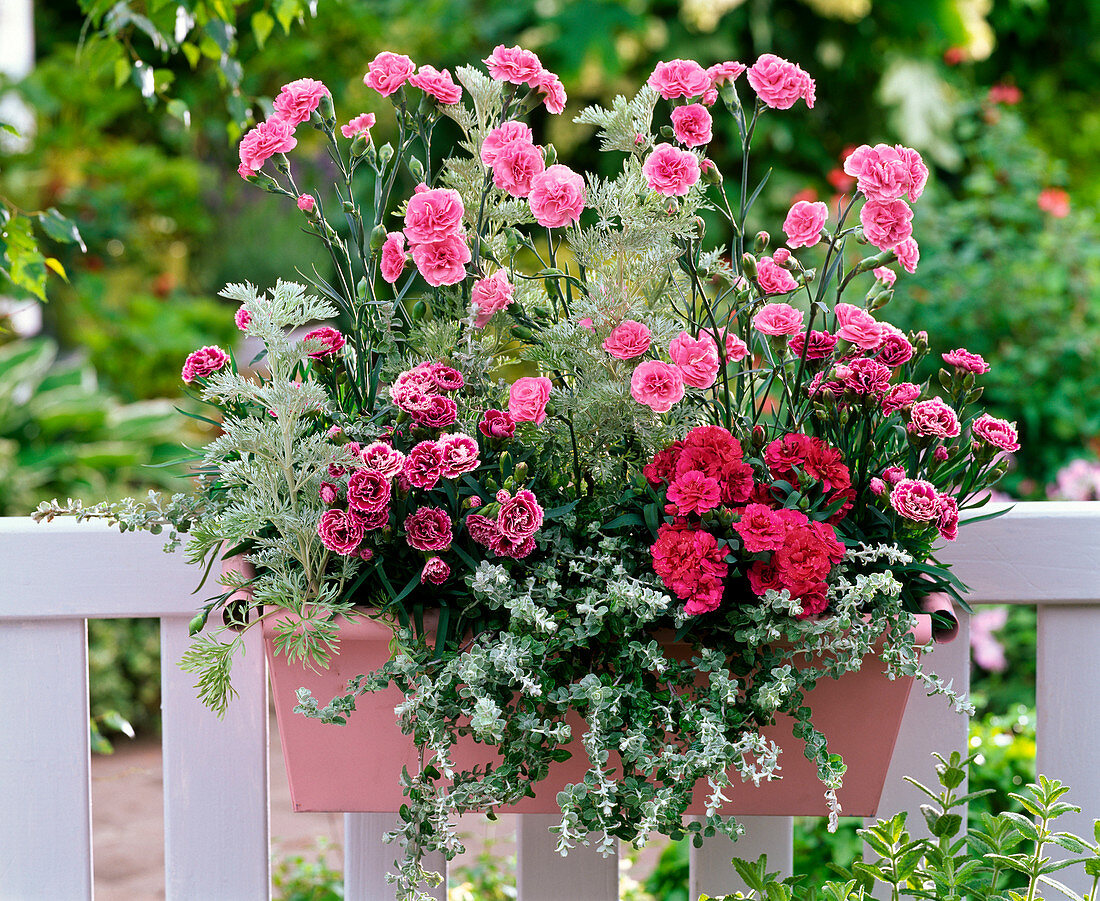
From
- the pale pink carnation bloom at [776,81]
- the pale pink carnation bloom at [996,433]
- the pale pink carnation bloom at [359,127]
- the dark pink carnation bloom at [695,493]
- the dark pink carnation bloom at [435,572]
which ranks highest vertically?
the pale pink carnation bloom at [776,81]

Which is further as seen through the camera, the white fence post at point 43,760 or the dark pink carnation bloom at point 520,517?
the white fence post at point 43,760

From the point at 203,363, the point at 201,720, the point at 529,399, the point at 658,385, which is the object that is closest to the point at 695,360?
the point at 658,385

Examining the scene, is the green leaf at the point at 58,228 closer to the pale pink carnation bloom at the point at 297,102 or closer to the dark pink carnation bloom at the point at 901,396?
the pale pink carnation bloom at the point at 297,102

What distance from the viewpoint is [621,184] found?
0.96 m

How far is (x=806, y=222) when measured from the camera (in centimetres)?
96

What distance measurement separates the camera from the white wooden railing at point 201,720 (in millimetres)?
1096

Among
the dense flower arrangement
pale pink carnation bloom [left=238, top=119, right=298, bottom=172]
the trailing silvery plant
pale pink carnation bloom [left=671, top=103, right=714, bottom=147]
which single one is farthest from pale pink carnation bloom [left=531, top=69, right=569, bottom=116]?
the trailing silvery plant

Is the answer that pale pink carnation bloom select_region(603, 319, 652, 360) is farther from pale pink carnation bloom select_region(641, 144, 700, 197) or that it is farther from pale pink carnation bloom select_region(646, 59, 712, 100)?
pale pink carnation bloom select_region(646, 59, 712, 100)

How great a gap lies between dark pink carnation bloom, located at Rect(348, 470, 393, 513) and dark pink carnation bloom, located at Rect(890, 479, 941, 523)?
1.44 feet

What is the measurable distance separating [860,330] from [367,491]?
472mm

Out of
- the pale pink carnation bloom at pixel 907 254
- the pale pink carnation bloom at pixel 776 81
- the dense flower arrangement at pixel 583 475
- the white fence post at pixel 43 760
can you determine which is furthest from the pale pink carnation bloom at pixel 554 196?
the white fence post at pixel 43 760

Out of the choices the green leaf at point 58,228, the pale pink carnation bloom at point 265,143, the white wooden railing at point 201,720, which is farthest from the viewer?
the green leaf at point 58,228

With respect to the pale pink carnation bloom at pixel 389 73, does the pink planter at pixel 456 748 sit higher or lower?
lower

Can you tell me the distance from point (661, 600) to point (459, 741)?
0.30 meters
